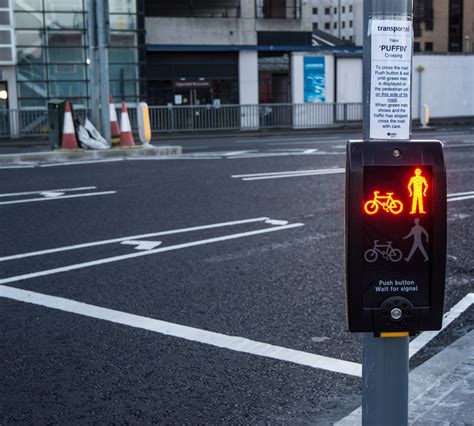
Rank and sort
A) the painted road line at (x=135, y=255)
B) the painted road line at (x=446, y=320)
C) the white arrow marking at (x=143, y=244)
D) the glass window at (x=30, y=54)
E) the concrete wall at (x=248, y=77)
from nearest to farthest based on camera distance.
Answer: the painted road line at (x=446, y=320) < the painted road line at (x=135, y=255) < the white arrow marking at (x=143, y=244) < the glass window at (x=30, y=54) < the concrete wall at (x=248, y=77)

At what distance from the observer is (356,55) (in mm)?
34219

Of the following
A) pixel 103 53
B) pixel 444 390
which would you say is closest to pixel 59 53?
pixel 103 53

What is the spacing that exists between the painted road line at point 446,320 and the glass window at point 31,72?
1008 inches

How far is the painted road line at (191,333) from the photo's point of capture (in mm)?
4500

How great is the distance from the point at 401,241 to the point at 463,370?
6.84ft

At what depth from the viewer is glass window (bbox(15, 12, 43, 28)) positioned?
28.4 metres

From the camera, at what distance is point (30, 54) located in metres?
28.9

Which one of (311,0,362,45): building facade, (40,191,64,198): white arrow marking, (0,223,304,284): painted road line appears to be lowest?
(0,223,304,284): painted road line

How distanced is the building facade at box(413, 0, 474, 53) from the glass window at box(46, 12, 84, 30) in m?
50.9

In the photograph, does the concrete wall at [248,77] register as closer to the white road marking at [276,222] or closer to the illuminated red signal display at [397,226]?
the white road marking at [276,222]

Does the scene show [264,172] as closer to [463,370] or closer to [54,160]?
[54,160]

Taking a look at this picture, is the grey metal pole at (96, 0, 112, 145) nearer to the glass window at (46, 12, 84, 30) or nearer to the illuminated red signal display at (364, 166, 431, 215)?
the glass window at (46, 12, 84, 30)

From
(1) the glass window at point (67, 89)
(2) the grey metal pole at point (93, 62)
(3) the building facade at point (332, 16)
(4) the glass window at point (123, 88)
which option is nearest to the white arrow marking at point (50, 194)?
(2) the grey metal pole at point (93, 62)

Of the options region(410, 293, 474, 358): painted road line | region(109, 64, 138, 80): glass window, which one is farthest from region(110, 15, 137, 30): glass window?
region(410, 293, 474, 358): painted road line
